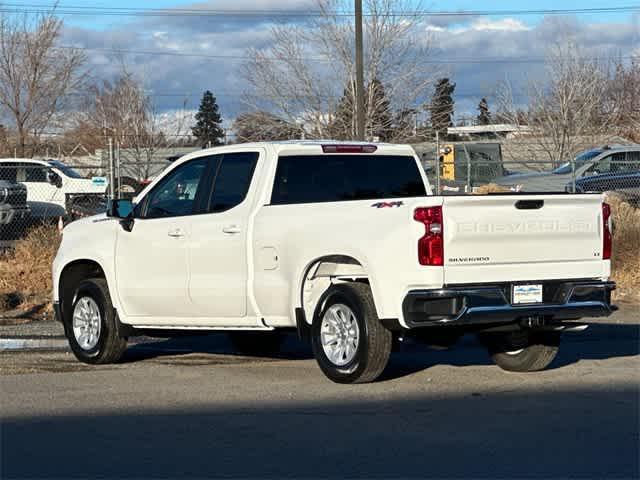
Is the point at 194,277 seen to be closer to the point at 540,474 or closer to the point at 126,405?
the point at 126,405

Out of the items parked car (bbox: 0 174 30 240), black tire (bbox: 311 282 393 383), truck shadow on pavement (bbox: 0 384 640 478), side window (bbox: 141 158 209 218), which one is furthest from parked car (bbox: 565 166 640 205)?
truck shadow on pavement (bbox: 0 384 640 478)

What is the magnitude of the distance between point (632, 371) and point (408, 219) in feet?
9.57

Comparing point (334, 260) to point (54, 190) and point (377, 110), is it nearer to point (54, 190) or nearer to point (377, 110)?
point (54, 190)

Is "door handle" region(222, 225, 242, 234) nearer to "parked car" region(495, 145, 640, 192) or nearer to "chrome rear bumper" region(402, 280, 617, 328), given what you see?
"chrome rear bumper" region(402, 280, 617, 328)

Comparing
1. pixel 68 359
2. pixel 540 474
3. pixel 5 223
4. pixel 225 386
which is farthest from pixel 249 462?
pixel 5 223

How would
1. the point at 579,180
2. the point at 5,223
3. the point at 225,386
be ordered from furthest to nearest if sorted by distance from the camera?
1. the point at 579,180
2. the point at 5,223
3. the point at 225,386

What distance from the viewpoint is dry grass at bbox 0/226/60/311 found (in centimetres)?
1583

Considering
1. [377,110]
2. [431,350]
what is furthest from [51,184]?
[431,350]

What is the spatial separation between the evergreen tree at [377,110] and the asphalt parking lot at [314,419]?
1071 inches

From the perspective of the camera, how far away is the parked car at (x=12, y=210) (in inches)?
845

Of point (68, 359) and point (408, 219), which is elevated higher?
point (408, 219)

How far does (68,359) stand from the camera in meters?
11.8

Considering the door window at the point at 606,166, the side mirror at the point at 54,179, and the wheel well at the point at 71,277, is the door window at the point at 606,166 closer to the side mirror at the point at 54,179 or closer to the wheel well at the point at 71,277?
the side mirror at the point at 54,179

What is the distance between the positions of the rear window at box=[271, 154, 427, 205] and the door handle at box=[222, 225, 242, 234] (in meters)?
0.37
